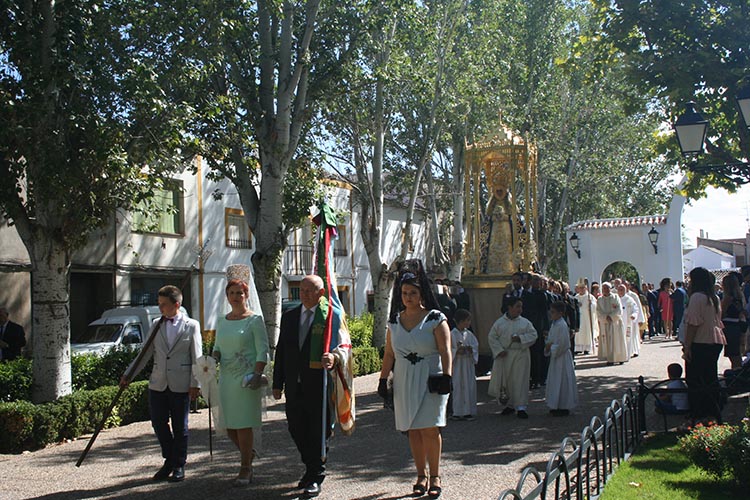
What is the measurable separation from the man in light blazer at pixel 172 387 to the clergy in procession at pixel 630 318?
12175 millimetres

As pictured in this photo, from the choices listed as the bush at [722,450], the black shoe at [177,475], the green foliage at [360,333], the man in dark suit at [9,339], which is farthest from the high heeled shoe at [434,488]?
the green foliage at [360,333]

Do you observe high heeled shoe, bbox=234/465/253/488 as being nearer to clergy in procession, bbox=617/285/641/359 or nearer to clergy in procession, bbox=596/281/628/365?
clergy in procession, bbox=596/281/628/365

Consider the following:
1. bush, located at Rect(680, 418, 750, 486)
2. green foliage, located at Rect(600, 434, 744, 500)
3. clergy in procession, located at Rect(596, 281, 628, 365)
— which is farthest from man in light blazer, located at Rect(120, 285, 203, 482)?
clergy in procession, located at Rect(596, 281, 628, 365)

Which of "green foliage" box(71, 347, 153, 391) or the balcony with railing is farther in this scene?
the balcony with railing

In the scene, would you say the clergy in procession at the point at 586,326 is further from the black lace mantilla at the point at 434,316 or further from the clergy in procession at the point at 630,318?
the black lace mantilla at the point at 434,316

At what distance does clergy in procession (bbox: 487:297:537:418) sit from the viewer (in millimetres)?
10328

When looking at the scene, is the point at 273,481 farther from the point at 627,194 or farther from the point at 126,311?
the point at 627,194

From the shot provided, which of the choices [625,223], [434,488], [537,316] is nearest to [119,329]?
[537,316]

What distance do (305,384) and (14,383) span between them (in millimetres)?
5602

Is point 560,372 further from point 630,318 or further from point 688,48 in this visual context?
point 630,318

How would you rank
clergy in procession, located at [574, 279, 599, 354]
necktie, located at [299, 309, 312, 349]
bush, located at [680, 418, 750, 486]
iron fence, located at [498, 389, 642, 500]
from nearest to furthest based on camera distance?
iron fence, located at [498, 389, 642, 500] → bush, located at [680, 418, 750, 486] → necktie, located at [299, 309, 312, 349] → clergy in procession, located at [574, 279, 599, 354]

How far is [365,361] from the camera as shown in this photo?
1711 cm

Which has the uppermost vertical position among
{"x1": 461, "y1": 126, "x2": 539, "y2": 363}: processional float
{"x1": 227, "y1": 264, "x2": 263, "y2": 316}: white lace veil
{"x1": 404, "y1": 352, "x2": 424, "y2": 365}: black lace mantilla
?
{"x1": 461, "y1": 126, "x2": 539, "y2": 363}: processional float

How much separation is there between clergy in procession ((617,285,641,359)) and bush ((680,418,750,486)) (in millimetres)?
11016
